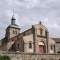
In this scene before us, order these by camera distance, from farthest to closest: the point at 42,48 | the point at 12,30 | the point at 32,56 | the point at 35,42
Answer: the point at 12,30 < the point at 42,48 < the point at 35,42 < the point at 32,56

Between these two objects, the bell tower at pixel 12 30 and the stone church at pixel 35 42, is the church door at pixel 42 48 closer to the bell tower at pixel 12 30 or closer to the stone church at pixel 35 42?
the stone church at pixel 35 42

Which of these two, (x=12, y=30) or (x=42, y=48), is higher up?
(x=12, y=30)

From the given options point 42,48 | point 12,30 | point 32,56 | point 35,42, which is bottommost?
point 32,56

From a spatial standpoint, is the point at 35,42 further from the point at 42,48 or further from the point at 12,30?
the point at 12,30

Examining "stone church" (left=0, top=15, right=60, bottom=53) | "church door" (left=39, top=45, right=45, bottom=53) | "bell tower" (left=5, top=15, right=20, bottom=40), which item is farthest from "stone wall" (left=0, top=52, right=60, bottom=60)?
"bell tower" (left=5, top=15, right=20, bottom=40)

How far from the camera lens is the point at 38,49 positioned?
52.8m

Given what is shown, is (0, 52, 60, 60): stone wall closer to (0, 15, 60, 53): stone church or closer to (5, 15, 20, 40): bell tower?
(0, 15, 60, 53): stone church

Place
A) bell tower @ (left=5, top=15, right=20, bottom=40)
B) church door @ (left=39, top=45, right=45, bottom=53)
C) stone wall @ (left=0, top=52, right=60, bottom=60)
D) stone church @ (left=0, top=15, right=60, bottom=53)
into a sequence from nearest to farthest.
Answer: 1. stone wall @ (left=0, top=52, right=60, bottom=60)
2. stone church @ (left=0, top=15, right=60, bottom=53)
3. church door @ (left=39, top=45, right=45, bottom=53)
4. bell tower @ (left=5, top=15, right=20, bottom=40)

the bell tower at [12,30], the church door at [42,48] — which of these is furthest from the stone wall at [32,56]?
the bell tower at [12,30]

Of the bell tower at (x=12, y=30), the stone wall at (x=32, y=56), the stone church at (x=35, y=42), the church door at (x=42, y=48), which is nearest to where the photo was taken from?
the stone wall at (x=32, y=56)

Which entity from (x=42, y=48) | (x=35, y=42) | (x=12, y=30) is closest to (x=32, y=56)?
(x=35, y=42)

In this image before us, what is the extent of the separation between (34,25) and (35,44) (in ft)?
20.2

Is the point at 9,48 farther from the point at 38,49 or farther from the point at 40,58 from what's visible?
the point at 40,58

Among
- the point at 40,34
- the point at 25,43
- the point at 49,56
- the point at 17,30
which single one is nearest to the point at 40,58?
the point at 49,56
